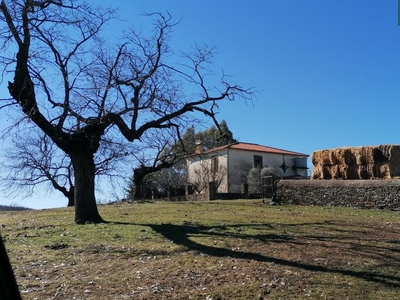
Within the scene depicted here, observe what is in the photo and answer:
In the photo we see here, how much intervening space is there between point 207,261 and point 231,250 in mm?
1124

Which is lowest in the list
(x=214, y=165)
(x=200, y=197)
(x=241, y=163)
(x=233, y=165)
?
(x=200, y=197)

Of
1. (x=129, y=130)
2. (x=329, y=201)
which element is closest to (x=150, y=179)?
(x=329, y=201)

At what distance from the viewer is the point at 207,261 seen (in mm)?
7859

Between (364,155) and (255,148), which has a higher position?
(255,148)

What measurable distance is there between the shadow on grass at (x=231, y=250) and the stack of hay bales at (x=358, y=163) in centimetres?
1351

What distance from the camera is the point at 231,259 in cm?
798

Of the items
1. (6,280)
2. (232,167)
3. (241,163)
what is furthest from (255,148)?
(6,280)

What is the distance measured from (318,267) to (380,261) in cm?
139

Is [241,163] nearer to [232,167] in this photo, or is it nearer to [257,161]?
[232,167]

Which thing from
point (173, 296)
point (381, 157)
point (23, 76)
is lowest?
point (173, 296)

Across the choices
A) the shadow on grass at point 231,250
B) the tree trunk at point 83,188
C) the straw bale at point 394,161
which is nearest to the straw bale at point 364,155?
the straw bale at point 394,161

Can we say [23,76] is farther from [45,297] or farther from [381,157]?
[381,157]

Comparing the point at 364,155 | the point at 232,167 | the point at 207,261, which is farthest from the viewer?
the point at 232,167

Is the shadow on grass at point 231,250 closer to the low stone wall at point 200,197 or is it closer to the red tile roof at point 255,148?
the low stone wall at point 200,197
